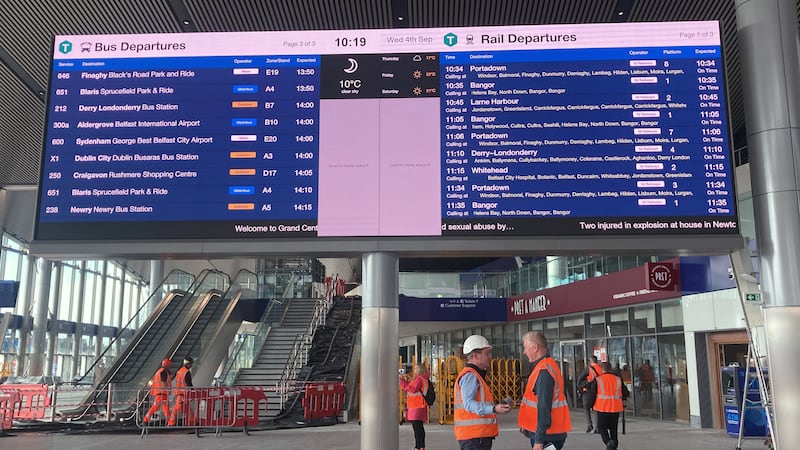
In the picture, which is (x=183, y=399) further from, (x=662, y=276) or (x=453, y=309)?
(x=453, y=309)

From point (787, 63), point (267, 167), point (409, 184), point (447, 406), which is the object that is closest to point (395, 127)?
point (409, 184)

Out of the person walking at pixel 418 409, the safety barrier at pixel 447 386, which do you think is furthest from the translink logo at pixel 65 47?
the safety barrier at pixel 447 386

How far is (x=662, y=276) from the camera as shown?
16.3m

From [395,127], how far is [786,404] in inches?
173

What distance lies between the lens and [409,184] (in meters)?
6.20

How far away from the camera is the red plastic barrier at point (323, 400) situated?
50.5 ft

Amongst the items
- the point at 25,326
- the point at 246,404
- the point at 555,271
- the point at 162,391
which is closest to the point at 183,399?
the point at 162,391

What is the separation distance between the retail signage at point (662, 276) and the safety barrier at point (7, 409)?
1482 cm

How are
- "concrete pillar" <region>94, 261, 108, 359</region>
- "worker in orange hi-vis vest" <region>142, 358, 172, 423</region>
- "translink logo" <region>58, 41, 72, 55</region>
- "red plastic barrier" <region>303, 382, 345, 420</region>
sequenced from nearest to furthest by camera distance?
1. "translink logo" <region>58, 41, 72, 55</region>
2. "worker in orange hi-vis vest" <region>142, 358, 172, 423</region>
3. "red plastic barrier" <region>303, 382, 345, 420</region>
4. "concrete pillar" <region>94, 261, 108, 359</region>

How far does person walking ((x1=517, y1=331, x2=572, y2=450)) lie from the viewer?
4.85m

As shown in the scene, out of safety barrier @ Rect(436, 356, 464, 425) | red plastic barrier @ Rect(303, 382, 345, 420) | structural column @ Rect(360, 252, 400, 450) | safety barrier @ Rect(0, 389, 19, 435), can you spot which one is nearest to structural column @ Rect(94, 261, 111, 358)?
safety barrier @ Rect(0, 389, 19, 435)

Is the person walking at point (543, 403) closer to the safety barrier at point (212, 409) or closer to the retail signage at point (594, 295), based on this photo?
the safety barrier at point (212, 409)

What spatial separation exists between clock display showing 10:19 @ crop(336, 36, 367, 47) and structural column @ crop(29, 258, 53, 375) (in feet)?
84.2

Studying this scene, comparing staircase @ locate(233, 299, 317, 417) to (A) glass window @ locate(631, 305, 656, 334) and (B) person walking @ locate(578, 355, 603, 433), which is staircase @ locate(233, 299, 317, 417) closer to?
(B) person walking @ locate(578, 355, 603, 433)
